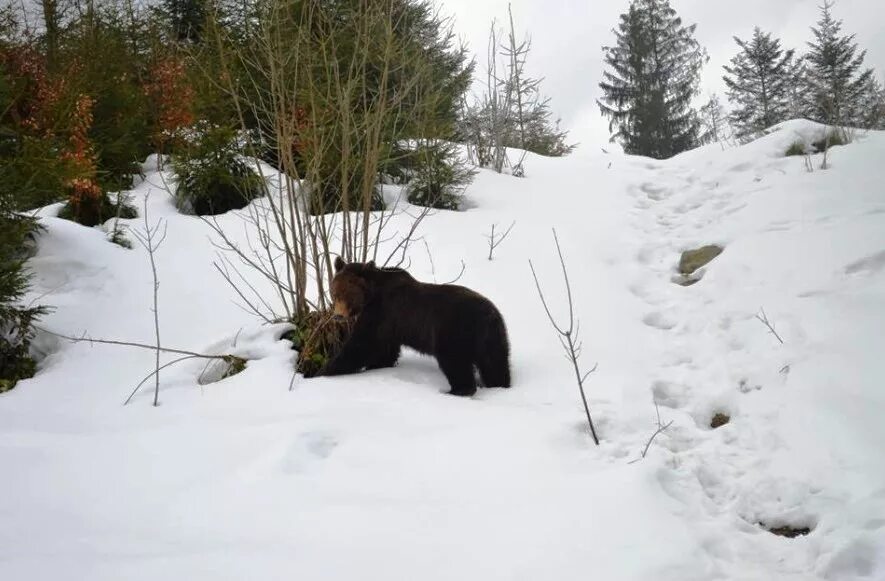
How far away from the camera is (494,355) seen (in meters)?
4.22

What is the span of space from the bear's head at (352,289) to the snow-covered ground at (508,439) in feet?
1.92

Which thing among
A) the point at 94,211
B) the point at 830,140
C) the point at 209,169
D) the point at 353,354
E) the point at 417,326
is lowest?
the point at 353,354

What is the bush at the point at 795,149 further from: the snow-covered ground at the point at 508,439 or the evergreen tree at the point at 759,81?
the evergreen tree at the point at 759,81

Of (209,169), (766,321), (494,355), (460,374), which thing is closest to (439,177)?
(209,169)

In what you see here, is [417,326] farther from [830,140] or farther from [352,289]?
[830,140]

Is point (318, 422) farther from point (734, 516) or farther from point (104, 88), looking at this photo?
point (104, 88)

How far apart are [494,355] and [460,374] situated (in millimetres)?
307

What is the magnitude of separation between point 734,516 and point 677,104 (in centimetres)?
2631

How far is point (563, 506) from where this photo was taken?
2467mm

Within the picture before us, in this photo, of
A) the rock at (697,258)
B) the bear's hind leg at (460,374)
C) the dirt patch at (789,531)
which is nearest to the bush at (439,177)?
the rock at (697,258)

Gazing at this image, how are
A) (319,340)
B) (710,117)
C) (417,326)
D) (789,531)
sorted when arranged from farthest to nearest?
1. (710,117)
2. (319,340)
3. (417,326)
4. (789,531)

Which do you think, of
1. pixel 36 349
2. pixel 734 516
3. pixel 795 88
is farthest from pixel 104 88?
pixel 795 88

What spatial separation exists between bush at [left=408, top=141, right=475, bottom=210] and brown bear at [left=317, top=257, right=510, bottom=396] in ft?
15.6

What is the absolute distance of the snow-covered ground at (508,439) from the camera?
2146 mm
